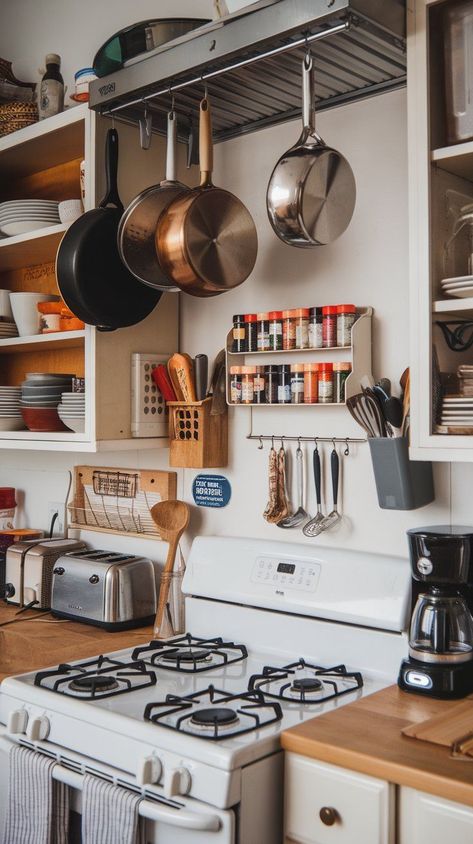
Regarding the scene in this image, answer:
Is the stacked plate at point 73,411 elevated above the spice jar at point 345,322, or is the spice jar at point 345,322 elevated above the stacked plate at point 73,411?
the spice jar at point 345,322

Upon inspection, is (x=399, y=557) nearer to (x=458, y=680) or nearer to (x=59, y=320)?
(x=458, y=680)

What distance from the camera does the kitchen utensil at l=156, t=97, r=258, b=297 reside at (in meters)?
2.03

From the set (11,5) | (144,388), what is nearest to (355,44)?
(144,388)

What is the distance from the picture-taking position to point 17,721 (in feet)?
5.99

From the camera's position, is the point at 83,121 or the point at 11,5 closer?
the point at 83,121

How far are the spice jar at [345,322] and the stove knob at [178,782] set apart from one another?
1.03 m

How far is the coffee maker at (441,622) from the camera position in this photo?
1709 millimetres

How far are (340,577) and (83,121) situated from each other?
1.44m

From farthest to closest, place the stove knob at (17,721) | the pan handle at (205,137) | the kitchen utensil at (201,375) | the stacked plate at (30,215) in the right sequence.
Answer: the stacked plate at (30,215), the kitchen utensil at (201,375), the pan handle at (205,137), the stove knob at (17,721)

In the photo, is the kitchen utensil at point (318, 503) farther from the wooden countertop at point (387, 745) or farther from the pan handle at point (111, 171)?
the pan handle at point (111, 171)

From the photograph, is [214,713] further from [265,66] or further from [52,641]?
[265,66]

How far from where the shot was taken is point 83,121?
237 cm

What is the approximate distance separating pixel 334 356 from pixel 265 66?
0.71m

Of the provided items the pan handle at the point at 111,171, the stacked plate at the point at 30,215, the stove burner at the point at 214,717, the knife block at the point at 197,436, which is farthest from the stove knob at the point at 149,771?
the stacked plate at the point at 30,215
